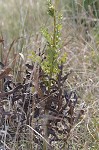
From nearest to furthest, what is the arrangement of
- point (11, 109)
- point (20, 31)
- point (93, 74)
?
1. point (11, 109)
2. point (93, 74)
3. point (20, 31)

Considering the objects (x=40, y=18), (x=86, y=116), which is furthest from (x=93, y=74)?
(x=40, y=18)

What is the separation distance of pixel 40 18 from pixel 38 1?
578mm

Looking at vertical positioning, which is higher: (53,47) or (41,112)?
(53,47)

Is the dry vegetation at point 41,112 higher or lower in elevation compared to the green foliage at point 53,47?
lower

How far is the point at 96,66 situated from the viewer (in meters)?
2.56

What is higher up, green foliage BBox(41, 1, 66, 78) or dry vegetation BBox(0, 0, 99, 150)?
green foliage BBox(41, 1, 66, 78)

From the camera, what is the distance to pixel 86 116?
193 cm

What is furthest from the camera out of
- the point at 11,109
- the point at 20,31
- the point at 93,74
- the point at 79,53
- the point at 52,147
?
the point at 20,31

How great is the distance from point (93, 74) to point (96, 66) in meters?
0.12

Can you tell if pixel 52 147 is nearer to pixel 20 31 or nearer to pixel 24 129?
pixel 24 129

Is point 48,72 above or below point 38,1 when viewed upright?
below

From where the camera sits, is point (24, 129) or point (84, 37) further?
point (84, 37)

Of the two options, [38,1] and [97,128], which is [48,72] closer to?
[97,128]

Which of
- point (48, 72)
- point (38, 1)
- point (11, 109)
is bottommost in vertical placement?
point (11, 109)
